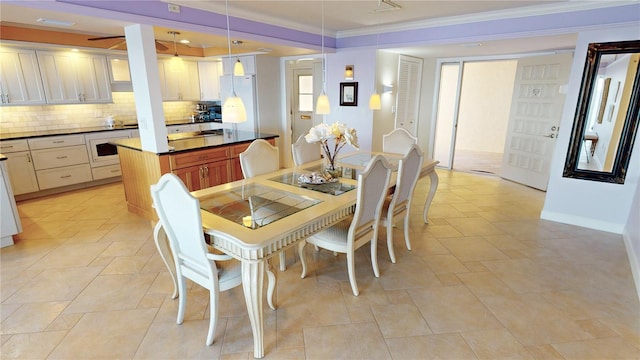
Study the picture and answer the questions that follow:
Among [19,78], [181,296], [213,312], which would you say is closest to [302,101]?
[19,78]

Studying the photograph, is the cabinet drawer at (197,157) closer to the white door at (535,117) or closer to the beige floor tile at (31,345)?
the beige floor tile at (31,345)

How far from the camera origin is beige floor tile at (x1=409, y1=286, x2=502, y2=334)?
6.91 ft

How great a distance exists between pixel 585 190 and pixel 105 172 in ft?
21.5

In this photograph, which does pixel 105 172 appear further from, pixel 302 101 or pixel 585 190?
pixel 585 190

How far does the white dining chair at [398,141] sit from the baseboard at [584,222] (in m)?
1.80

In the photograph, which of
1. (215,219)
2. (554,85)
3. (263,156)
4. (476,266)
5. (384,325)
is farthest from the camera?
(554,85)

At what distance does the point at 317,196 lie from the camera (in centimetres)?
238

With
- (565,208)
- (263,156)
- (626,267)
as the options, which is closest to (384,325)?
(263,156)

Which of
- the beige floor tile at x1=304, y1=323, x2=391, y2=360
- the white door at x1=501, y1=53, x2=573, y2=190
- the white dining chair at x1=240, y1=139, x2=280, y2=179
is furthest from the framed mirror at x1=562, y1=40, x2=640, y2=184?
the white dining chair at x1=240, y1=139, x2=280, y2=179

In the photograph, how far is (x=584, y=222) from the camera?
142 inches

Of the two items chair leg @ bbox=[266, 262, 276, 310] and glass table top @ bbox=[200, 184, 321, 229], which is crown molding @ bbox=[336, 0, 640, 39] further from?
chair leg @ bbox=[266, 262, 276, 310]

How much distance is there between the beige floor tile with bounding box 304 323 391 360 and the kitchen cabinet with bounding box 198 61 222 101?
541 cm

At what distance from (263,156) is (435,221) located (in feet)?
7.05

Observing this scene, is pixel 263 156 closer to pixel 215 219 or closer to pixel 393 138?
pixel 215 219
